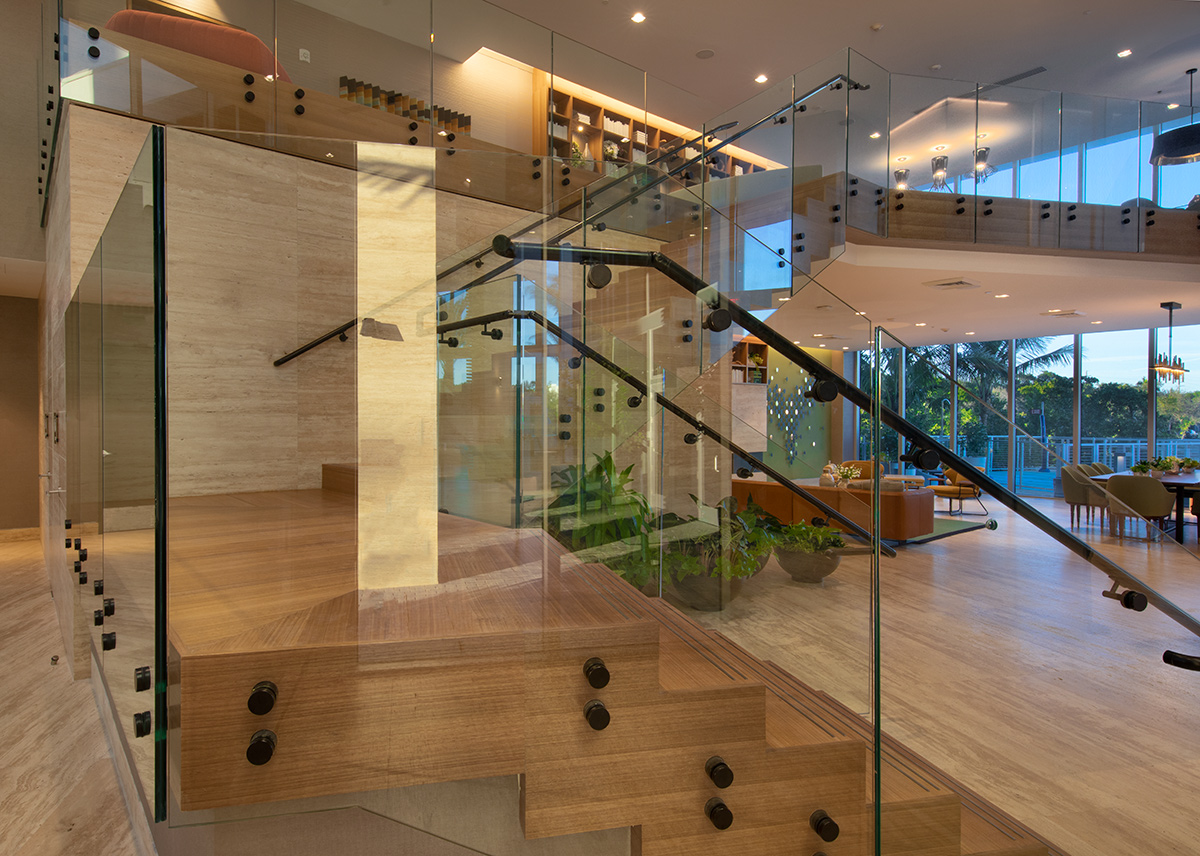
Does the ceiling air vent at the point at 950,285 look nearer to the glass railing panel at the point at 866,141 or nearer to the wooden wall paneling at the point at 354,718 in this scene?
the glass railing panel at the point at 866,141

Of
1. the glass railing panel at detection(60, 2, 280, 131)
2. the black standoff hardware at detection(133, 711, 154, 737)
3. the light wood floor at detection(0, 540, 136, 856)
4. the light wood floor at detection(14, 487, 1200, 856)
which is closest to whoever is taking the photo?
the black standoff hardware at detection(133, 711, 154, 737)

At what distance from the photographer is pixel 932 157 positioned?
6.27m

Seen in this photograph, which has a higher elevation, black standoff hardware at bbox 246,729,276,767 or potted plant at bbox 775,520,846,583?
potted plant at bbox 775,520,846,583

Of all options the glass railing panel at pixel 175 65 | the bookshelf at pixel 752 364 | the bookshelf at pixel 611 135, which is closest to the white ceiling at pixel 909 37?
the bookshelf at pixel 611 135

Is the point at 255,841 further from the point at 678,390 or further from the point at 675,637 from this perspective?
the point at 678,390

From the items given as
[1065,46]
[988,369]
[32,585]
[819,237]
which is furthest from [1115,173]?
[32,585]

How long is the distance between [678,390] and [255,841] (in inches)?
66.3

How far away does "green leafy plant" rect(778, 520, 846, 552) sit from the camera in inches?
80.1

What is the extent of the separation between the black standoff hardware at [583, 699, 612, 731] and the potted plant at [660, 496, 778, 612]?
0.82m

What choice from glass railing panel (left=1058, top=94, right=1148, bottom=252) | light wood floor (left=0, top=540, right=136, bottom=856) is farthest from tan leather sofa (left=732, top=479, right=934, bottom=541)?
glass railing panel (left=1058, top=94, right=1148, bottom=252)

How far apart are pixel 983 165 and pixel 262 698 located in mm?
7595

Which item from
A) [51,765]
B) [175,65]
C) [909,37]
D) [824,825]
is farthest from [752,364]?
[909,37]

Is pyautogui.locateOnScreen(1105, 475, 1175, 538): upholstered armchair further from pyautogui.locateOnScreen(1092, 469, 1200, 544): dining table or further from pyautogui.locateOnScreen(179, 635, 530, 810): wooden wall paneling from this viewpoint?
pyautogui.locateOnScreen(179, 635, 530, 810): wooden wall paneling

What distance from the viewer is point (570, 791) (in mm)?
1313
